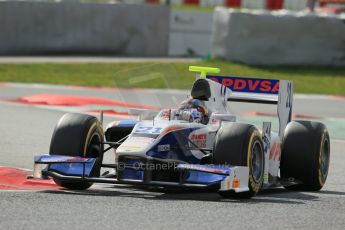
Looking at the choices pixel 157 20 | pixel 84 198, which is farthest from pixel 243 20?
pixel 84 198

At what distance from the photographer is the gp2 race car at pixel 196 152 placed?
920 centimetres

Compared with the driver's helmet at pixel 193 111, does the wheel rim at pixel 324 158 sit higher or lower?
lower

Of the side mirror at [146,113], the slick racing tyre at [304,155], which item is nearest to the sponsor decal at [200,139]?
the side mirror at [146,113]

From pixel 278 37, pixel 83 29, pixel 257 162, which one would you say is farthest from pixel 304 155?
pixel 83 29

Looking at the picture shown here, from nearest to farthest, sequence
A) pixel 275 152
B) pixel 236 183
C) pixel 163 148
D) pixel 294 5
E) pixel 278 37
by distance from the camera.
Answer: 1. pixel 236 183
2. pixel 163 148
3. pixel 275 152
4. pixel 278 37
5. pixel 294 5

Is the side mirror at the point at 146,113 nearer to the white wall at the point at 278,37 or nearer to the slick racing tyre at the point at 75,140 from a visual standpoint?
the slick racing tyre at the point at 75,140

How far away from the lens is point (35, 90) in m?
21.1

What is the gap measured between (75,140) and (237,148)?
1.54 metres

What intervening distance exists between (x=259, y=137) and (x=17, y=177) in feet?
8.09

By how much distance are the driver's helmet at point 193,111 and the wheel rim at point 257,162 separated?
71 centimetres

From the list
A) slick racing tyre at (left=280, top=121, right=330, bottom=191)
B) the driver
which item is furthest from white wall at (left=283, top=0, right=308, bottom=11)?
the driver

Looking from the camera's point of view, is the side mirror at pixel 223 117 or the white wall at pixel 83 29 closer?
the side mirror at pixel 223 117

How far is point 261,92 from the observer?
11352 millimetres

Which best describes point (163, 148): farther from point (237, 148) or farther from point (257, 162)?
point (257, 162)
